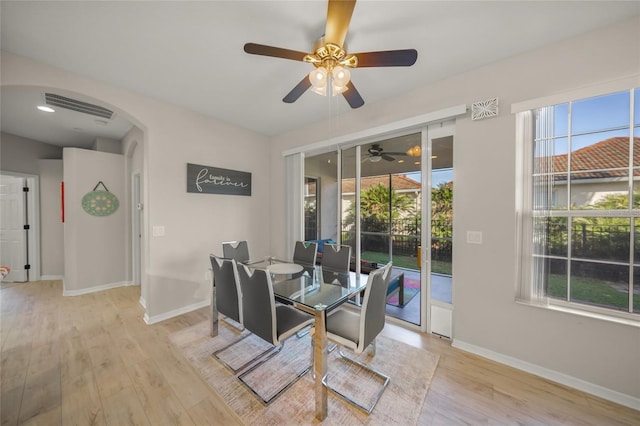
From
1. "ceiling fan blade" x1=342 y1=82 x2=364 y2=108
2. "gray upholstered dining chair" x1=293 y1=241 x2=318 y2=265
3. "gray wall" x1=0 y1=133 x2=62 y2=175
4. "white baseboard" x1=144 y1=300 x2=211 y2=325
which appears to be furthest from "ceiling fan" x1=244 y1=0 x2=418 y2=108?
"gray wall" x1=0 y1=133 x2=62 y2=175

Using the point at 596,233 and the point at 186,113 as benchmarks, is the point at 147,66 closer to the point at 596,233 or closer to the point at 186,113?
the point at 186,113

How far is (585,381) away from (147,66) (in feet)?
14.6

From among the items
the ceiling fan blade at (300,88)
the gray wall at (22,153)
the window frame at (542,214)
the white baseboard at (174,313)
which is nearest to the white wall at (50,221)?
the gray wall at (22,153)

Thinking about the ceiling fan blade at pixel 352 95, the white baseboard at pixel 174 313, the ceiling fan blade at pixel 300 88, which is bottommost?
the white baseboard at pixel 174 313

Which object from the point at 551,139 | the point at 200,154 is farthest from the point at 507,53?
the point at 200,154

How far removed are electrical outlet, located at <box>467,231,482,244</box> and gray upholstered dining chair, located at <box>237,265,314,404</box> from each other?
165 cm

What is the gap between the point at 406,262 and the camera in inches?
160

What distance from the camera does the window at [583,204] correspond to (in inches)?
64.8

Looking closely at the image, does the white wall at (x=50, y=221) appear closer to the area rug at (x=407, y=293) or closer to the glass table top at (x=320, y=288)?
the glass table top at (x=320, y=288)

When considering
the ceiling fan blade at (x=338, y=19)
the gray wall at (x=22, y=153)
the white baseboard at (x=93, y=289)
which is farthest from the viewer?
the gray wall at (x=22, y=153)

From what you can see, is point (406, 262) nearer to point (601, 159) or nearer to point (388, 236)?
point (388, 236)

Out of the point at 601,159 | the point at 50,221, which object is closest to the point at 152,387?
the point at 601,159

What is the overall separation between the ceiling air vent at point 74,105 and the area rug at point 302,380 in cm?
300

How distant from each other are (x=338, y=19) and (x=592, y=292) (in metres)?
2.68
